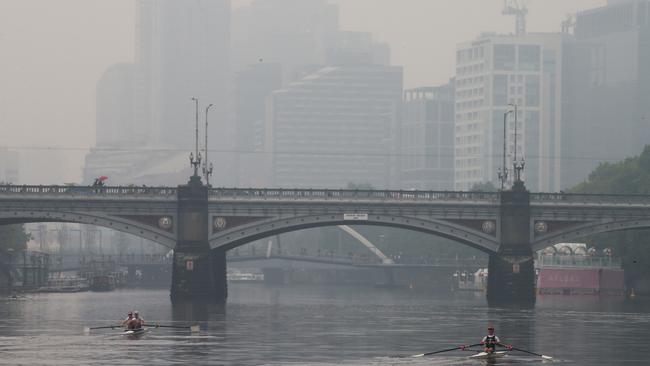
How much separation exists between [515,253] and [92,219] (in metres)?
37.1

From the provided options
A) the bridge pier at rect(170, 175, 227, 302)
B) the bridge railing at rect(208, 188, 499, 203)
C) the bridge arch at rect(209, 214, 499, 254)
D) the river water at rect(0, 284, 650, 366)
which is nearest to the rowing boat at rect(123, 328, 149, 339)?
the river water at rect(0, 284, 650, 366)

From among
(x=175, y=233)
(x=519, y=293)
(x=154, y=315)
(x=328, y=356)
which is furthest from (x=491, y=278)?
(x=328, y=356)

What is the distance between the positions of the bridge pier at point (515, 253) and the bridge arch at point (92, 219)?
29.1 m

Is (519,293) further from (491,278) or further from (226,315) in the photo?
(226,315)

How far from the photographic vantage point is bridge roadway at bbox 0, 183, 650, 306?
145m

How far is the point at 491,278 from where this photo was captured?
495 ft

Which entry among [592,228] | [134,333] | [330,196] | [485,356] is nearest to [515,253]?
[592,228]

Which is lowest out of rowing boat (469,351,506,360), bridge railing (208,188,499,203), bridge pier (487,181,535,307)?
rowing boat (469,351,506,360)

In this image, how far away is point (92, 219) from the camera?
144250mm

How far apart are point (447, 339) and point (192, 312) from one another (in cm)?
3212

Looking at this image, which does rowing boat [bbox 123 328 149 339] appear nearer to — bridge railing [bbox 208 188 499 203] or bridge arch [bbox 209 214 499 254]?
bridge arch [bbox 209 214 499 254]

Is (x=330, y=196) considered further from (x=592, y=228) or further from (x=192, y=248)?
(x=592, y=228)

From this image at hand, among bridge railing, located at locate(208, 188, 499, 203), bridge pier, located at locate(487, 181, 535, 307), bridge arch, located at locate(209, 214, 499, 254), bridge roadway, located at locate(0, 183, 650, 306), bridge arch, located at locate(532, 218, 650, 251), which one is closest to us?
bridge roadway, located at locate(0, 183, 650, 306)

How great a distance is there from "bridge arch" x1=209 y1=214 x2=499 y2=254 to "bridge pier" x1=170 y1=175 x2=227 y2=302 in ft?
4.41
